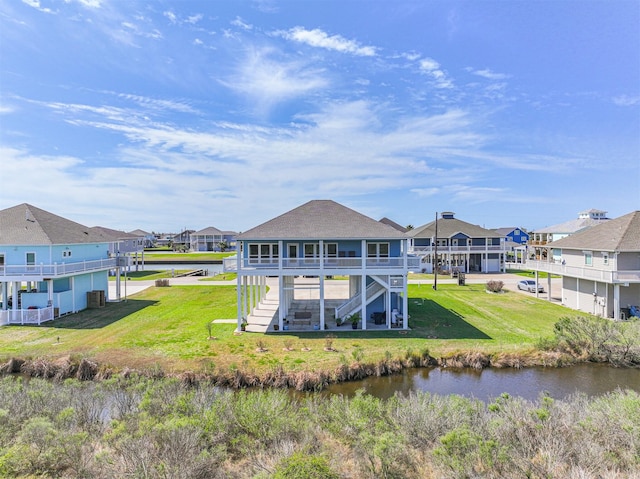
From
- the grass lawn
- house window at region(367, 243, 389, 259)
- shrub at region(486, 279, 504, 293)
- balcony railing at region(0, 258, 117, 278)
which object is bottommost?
shrub at region(486, 279, 504, 293)

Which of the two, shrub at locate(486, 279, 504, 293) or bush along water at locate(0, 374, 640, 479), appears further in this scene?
shrub at locate(486, 279, 504, 293)

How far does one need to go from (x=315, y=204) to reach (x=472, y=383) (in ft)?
50.5

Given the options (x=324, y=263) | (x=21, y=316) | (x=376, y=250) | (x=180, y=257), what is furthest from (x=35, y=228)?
(x=180, y=257)

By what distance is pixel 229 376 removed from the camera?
15328 millimetres

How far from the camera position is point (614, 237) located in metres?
25.4

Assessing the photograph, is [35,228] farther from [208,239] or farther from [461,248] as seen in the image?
[208,239]

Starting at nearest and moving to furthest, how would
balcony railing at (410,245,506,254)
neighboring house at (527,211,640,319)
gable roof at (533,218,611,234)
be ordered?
neighboring house at (527,211,640,319), balcony railing at (410,245,506,254), gable roof at (533,218,611,234)

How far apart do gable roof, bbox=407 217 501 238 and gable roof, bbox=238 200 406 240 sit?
28.9 m

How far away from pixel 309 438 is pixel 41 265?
2397cm

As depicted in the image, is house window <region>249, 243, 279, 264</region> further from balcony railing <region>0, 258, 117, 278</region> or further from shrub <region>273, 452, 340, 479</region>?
shrub <region>273, 452, 340, 479</region>

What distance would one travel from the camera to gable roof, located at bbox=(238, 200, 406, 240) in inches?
864

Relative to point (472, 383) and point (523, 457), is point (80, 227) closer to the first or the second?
point (472, 383)

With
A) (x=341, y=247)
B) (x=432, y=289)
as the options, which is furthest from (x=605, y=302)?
(x=341, y=247)

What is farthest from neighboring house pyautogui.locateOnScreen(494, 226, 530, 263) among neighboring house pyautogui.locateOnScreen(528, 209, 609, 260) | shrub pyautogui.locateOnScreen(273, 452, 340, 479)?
shrub pyautogui.locateOnScreen(273, 452, 340, 479)
